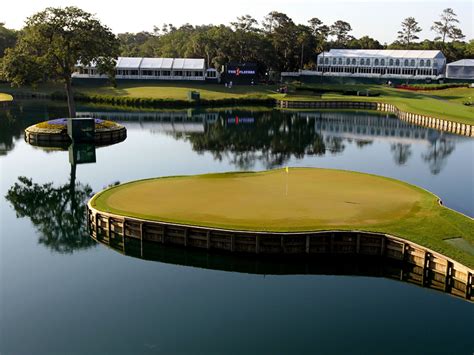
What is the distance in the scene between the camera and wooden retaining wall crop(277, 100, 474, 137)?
99875 mm

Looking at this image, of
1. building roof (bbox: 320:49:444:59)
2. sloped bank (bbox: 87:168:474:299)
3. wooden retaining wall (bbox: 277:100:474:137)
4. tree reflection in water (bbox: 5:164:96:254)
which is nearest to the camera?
sloped bank (bbox: 87:168:474:299)

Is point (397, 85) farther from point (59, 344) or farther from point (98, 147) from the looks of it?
point (59, 344)

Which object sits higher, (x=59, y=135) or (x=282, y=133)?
(x=59, y=135)

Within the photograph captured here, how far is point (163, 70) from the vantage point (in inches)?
6831

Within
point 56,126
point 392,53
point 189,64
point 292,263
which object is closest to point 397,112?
point 392,53

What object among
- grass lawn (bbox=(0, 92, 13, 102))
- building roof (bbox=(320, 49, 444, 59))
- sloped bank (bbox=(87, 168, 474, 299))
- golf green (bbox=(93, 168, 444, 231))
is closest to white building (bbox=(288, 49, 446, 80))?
building roof (bbox=(320, 49, 444, 59))

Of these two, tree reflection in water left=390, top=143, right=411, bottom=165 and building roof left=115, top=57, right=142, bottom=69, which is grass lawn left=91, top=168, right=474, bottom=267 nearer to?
tree reflection in water left=390, top=143, right=411, bottom=165

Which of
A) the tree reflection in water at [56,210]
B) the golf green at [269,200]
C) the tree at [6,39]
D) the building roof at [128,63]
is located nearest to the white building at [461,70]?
the building roof at [128,63]

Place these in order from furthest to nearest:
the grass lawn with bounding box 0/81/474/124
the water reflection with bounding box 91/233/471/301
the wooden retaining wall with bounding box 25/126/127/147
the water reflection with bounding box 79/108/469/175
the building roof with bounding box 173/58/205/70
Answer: the building roof with bounding box 173/58/205/70
the grass lawn with bounding box 0/81/474/124
the wooden retaining wall with bounding box 25/126/127/147
the water reflection with bounding box 79/108/469/175
the water reflection with bounding box 91/233/471/301

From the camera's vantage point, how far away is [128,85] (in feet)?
541

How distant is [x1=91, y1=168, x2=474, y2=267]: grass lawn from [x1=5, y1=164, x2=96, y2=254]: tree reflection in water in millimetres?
2965

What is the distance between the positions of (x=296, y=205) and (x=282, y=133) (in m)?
56.9

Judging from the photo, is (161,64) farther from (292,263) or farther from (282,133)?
(292,263)

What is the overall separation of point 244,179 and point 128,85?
120 m
